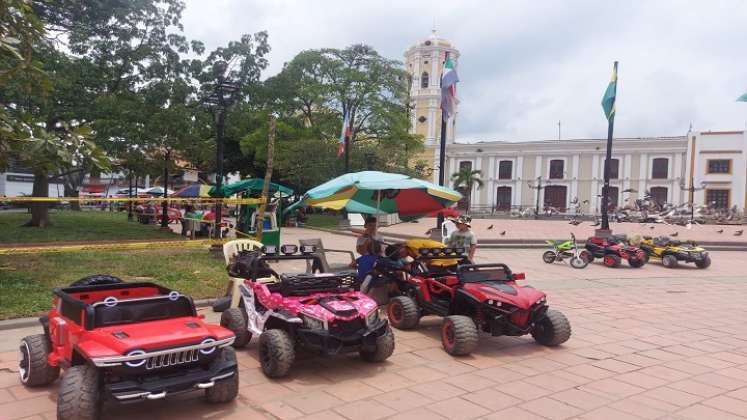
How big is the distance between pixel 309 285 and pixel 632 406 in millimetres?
3096

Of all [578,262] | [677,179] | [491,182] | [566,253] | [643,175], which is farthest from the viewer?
[491,182]

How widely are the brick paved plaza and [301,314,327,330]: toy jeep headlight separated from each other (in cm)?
48

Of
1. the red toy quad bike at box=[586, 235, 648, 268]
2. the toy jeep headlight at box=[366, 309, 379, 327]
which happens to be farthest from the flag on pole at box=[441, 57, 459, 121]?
the toy jeep headlight at box=[366, 309, 379, 327]

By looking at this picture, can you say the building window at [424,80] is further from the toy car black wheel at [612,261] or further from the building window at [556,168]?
the toy car black wheel at [612,261]

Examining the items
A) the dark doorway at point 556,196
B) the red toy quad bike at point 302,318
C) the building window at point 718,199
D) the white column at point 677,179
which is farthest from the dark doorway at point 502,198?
the red toy quad bike at point 302,318

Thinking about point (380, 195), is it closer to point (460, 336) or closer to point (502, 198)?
point (460, 336)

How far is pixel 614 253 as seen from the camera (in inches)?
580

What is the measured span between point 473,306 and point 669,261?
1146cm

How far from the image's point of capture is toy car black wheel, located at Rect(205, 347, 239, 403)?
414cm

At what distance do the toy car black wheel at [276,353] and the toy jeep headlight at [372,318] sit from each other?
744 mm

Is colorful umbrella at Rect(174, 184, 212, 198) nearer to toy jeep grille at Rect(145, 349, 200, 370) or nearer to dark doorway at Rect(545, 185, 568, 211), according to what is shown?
toy jeep grille at Rect(145, 349, 200, 370)

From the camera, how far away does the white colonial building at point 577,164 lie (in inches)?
1996

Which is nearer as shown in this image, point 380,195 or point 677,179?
point 380,195

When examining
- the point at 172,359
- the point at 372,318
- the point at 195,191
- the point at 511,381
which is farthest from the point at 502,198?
the point at 172,359
